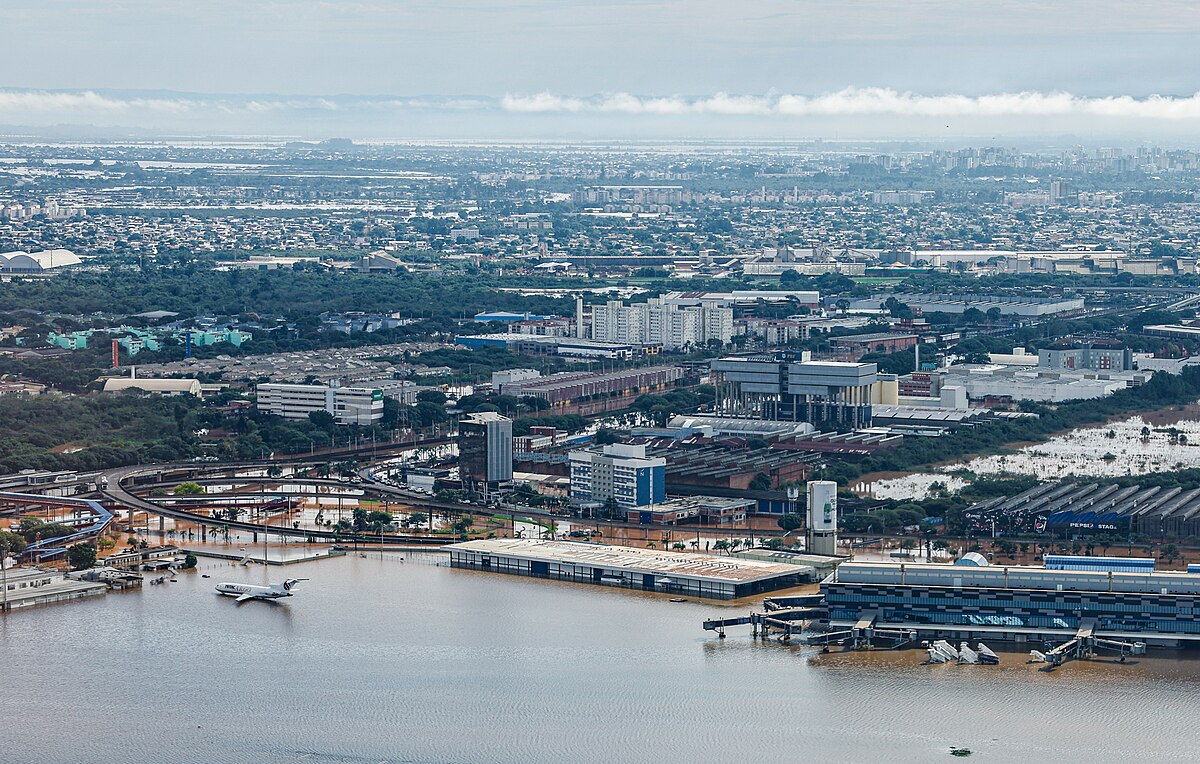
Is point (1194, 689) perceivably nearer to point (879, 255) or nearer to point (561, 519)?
point (561, 519)

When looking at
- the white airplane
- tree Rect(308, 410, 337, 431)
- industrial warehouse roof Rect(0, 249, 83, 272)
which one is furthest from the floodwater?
industrial warehouse roof Rect(0, 249, 83, 272)

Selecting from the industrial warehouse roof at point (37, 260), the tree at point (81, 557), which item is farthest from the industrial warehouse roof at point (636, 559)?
the industrial warehouse roof at point (37, 260)

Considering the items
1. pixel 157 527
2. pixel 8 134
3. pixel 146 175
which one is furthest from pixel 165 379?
pixel 8 134

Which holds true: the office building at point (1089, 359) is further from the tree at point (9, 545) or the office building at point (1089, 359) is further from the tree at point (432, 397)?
A: the tree at point (9, 545)

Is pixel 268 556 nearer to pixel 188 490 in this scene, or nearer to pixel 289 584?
pixel 289 584

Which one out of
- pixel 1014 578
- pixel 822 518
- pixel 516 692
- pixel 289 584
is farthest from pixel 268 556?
pixel 1014 578

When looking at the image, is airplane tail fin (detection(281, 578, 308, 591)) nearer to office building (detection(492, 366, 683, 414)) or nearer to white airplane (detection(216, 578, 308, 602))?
white airplane (detection(216, 578, 308, 602))
